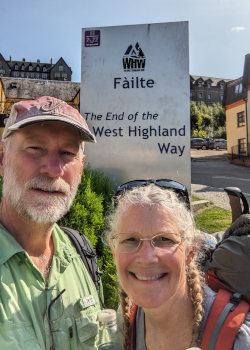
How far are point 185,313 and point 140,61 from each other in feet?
15.1

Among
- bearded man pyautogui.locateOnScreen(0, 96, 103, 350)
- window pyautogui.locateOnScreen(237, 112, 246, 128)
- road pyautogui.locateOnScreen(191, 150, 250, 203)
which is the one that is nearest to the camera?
bearded man pyautogui.locateOnScreen(0, 96, 103, 350)

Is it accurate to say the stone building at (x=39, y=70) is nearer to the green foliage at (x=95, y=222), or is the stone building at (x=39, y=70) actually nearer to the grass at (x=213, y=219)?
the grass at (x=213, y=219)

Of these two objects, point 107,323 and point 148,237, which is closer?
point 148,237

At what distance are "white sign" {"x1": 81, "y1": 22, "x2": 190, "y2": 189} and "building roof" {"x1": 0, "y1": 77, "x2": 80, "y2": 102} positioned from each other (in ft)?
102

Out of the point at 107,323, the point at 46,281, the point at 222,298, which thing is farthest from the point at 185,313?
the point at 46,281

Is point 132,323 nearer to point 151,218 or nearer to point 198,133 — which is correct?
point 151,218

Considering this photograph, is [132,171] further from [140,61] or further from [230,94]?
[230,94]

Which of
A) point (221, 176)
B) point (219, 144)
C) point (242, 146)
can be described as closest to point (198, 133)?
point (219, 144)

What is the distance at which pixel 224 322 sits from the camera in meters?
1.42

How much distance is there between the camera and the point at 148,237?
5.30 feet

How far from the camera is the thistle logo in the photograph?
534 centimetres

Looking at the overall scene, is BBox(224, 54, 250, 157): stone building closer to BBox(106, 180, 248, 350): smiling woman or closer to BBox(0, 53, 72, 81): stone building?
BBox(106, 180, 248, 350): smiling woman

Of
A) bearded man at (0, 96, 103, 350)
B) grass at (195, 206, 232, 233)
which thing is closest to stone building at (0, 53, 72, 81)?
grass at (195, 206, 232, 233)

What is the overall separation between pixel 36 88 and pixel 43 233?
38829 millimetres
